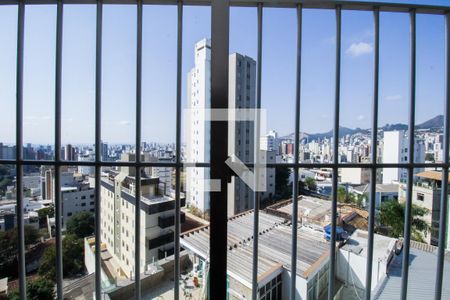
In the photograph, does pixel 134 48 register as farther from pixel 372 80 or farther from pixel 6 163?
pixel 372 80

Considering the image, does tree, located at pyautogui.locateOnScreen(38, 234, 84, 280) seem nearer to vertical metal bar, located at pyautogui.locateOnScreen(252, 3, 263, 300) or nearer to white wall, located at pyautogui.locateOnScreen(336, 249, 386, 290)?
vertical metal bar, located at pyautogui.locateOnScreen(252, 3, 263, 300)

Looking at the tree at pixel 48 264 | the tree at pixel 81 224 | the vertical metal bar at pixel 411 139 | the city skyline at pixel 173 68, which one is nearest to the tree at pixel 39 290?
the tree at pixel 48 264

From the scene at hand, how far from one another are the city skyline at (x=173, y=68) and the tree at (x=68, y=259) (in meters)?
0.61

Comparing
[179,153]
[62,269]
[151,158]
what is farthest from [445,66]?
[62,269]

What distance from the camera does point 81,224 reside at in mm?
1149

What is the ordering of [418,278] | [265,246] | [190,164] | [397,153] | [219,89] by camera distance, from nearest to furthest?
[219,89]
[190,164]
[397,153]
[265,246]
[418,278]

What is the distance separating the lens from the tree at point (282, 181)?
3.50 feet

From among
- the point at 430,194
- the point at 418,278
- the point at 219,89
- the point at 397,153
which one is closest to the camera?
the point at 219,89

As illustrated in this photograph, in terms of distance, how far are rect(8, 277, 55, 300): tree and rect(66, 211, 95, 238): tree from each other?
0.31 m

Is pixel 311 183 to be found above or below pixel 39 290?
above

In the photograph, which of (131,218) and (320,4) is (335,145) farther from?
(131,218)

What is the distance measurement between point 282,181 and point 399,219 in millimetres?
811

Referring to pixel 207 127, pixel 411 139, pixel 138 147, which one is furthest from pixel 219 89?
pixel 411 139

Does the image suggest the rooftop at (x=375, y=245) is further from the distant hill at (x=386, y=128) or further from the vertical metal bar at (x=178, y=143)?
the vertical metal bar at (x=178, y=143)
